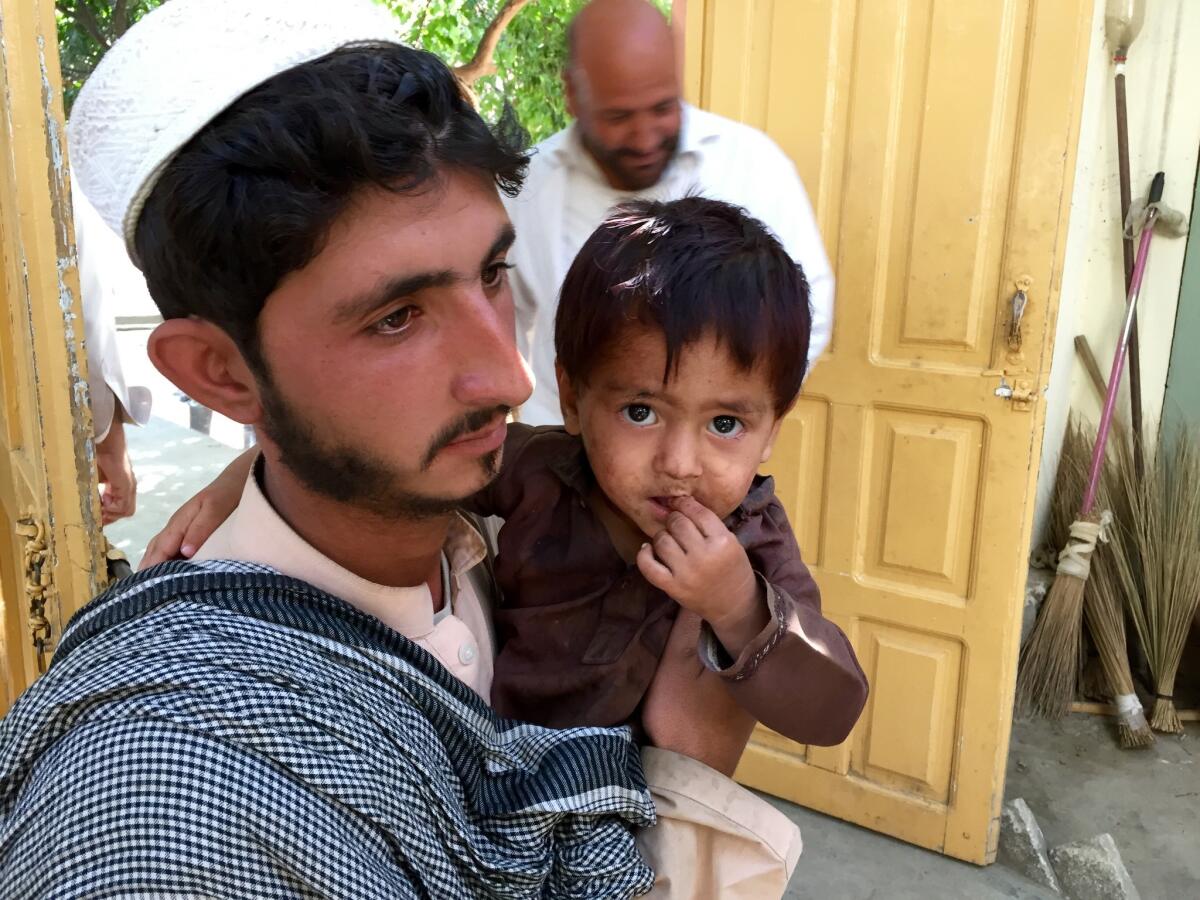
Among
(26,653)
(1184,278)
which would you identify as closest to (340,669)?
(26,653)

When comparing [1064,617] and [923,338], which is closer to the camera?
[923,338]

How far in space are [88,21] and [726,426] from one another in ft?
11.2

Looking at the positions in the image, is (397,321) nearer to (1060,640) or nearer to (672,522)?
(672,522)

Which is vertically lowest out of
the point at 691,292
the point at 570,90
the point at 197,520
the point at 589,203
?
the point at 197,520

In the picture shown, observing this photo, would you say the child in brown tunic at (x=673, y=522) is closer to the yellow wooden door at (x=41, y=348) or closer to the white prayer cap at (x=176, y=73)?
the white prayer cap at (x=176, y=73)

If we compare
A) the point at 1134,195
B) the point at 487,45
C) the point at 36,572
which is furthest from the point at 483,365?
the point at 1134,195

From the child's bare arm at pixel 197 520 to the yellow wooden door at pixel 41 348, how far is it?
54cm

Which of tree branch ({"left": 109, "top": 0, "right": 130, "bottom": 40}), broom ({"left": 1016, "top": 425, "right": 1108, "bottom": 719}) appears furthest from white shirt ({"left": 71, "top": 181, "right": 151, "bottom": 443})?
broom ({"left": 1016, "top": 425, "right": 1108, "bottom": 719})

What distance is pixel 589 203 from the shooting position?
216 centimetres

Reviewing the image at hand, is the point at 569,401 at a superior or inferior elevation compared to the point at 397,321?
inferior

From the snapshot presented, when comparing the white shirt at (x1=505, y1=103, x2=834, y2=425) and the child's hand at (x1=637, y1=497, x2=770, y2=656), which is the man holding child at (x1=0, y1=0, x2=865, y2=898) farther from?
the white shirt at (x1=505, y1=103, x2=834, y2=425)

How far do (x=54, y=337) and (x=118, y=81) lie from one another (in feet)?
2.77

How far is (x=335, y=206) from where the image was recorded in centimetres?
94

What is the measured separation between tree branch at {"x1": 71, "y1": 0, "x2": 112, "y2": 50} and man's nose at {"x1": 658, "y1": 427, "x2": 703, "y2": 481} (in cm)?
326
